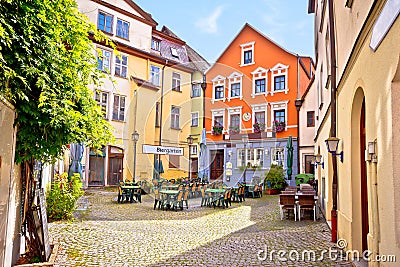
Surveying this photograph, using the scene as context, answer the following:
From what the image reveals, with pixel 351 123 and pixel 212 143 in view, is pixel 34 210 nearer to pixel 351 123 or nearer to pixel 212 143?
pixel 351 123

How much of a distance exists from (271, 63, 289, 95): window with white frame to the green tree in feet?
69.6

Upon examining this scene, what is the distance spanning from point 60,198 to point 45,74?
586 centimetres

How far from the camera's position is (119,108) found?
940 inches

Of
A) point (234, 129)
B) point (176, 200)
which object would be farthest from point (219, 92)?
point (176, 200)

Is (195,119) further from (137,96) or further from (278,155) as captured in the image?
(278,155)

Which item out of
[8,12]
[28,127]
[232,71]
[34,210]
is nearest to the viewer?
[8,12]

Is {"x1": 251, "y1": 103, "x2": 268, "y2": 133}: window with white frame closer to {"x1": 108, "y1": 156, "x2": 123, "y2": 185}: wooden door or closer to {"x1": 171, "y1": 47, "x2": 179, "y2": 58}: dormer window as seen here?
{"x1": 171, "y1": 47, "x2": 179, "y2": 58}: dormer window

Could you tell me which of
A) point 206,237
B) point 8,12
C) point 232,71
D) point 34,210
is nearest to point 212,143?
point 232,71

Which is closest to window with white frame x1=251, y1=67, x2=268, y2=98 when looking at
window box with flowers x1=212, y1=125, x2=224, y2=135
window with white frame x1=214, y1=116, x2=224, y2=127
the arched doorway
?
window with white frame x1=214, y1=116, x2=224, y2=127

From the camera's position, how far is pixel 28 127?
461 cm

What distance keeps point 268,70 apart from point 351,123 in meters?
20.6

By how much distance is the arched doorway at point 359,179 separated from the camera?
235 inches

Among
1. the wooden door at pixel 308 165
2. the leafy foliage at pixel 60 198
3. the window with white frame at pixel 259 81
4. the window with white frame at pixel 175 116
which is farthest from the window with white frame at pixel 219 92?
the leafy foliage at pixel 60 198

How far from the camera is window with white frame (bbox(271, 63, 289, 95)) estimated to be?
25281mm
